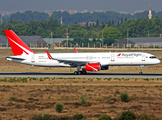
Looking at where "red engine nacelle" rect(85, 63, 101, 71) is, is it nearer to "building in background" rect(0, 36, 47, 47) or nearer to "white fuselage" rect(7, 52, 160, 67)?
"white fuselage" rect(7, 52, 160, 67)

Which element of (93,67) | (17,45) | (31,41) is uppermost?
(31,41)

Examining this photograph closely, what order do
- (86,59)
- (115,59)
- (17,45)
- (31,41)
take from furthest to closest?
(31,41) < (17,45) < (86,59) < (115,59)

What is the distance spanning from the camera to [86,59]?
47.0m

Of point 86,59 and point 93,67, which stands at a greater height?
point 86,59

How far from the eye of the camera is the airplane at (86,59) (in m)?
46.1

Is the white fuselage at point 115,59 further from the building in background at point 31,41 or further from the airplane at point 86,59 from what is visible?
the building in background at point 31,41

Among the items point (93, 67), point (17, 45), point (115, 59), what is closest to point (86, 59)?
point (93, 67)

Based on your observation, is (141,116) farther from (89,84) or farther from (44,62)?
(44,62)

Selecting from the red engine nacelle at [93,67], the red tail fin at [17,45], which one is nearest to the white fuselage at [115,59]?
the red engine nacelle at [93,67]

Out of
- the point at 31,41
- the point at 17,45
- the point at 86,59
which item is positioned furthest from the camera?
the point at 31,41

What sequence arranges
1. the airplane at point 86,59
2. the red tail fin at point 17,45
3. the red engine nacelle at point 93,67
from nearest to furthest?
the red engine nacelle at point 93,67 < the airplane at point 86,59 < the red tail fin at point 17,45

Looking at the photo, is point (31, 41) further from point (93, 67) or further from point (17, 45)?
point (93, 67)

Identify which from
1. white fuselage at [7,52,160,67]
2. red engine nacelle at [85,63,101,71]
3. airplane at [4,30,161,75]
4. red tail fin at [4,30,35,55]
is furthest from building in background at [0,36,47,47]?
red engine nacelle at [85,63,101,71]

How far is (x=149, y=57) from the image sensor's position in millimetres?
46219
